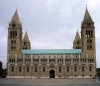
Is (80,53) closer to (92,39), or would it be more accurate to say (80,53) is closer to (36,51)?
(92,39)

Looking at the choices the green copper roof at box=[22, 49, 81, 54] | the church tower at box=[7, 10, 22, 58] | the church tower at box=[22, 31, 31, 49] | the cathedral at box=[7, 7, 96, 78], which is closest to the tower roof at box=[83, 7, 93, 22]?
the cathedral at box=[7, 7, 96, 78]

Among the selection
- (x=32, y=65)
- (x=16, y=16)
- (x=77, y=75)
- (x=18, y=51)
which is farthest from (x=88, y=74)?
(x=16, y=16)

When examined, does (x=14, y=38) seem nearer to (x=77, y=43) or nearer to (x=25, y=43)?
(x=25, y=43)

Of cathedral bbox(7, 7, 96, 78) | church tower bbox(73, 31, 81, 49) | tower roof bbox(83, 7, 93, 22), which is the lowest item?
cathedral bbox(7, 7, 96, 78)

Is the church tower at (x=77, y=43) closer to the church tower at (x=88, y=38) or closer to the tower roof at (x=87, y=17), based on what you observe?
the church tower at (x=88, y=38)

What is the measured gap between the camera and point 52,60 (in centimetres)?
11794

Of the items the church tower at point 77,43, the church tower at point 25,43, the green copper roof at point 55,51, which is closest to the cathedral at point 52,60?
the green copper roof at point 55,51

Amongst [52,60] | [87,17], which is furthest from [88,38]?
[52,60]

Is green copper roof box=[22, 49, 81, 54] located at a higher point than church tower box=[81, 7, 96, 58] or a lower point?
lower

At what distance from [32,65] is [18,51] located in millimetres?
9629

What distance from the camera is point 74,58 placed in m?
117

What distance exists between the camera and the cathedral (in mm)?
115000

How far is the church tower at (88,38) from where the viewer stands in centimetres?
11656

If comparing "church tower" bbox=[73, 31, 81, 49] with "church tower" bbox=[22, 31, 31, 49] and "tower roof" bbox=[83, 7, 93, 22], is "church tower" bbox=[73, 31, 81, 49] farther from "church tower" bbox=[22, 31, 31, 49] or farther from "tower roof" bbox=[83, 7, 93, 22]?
"church tower" bbox=[22, 31, 31, 49]
